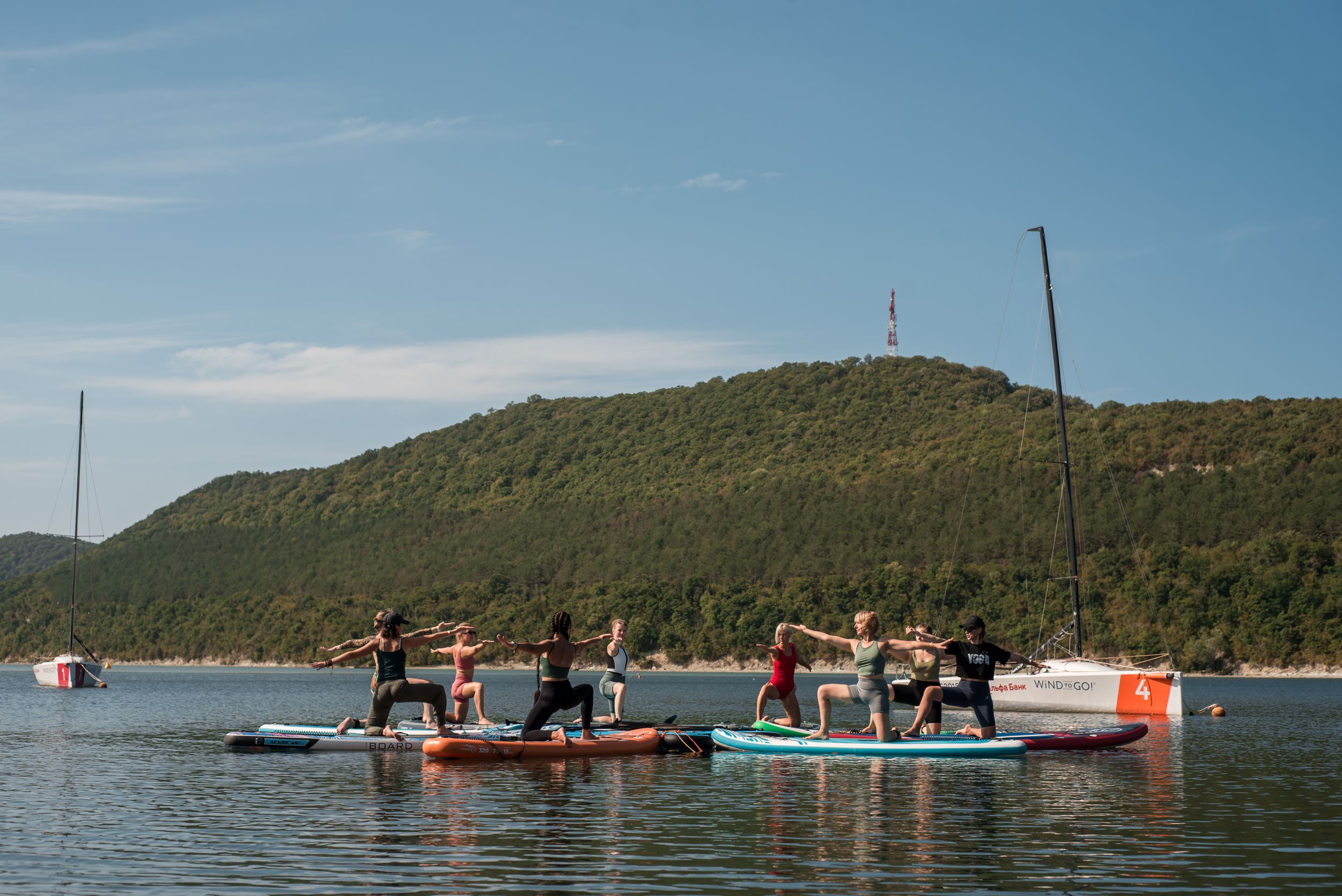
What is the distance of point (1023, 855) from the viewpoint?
13.2m

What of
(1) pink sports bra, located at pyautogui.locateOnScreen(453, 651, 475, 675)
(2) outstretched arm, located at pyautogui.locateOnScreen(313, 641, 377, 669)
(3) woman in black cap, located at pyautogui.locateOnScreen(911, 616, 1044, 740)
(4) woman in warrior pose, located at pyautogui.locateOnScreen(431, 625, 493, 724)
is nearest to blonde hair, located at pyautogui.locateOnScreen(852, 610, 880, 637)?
(3) woman in black cap, located at pyautogui.locateOnScreen(911, 616, 1044, 740)

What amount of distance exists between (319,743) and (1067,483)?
93.7 feet

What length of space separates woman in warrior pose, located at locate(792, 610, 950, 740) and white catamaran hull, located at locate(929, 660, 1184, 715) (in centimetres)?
1946

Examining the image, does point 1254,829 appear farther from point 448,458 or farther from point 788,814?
point 448,458

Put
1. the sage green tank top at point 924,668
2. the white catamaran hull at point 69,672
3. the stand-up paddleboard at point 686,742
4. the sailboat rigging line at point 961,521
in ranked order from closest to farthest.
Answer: the sage green tank top at point 924,668, the stand-up paddleboard at point 686,742, the white catamaran hull at point 69,672, the sailboat rigging line at point 961,521

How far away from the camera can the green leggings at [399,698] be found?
2225 centimetres

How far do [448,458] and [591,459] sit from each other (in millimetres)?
24979

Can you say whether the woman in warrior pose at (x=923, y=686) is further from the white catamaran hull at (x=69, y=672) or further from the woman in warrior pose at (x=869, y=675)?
the white catamaran hull at (x=69, y=672)

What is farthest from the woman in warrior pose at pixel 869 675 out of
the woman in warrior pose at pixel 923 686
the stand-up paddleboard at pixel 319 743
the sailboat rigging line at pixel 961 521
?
the sailboat rigging line at pixel 961 521

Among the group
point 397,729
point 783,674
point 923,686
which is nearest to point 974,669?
point 923,686

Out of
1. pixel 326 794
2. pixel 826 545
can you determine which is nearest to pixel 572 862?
pixel 326 794

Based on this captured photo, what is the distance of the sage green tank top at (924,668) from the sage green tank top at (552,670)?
6.00m

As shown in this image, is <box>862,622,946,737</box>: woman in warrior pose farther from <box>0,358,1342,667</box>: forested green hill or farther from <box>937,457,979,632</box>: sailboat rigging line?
<box>937,457,979,632</box>: sailboat rigging line

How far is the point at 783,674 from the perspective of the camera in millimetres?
24125
